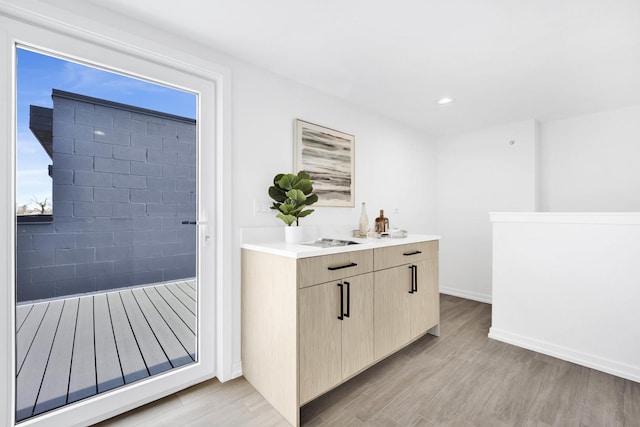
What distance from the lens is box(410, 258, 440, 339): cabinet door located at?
2.46 m

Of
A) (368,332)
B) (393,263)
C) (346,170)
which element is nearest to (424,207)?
(346,170)

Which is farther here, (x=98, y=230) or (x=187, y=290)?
(x=187, y=290)

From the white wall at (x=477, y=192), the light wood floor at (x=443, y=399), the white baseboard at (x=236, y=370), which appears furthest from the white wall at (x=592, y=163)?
the white baseboard at (x=236, y=370)

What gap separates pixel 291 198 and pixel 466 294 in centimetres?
319

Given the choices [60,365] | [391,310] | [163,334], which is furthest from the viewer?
[391,310]

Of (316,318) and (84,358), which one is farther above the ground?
(316,318)

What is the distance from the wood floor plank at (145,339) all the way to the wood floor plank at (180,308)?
0.53 feet

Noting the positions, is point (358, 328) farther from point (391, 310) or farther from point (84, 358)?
point (84, 358)

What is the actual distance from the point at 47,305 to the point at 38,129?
3.00ft

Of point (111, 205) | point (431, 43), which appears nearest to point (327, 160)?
point (431, 43)

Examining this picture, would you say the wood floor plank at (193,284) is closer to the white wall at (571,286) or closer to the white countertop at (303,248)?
the white countertop at (303,248)

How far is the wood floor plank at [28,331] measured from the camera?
1.43 m

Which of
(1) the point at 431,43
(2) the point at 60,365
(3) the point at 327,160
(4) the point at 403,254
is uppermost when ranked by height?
(1) the point at 431,43

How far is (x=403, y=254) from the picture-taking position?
2.35 meters
